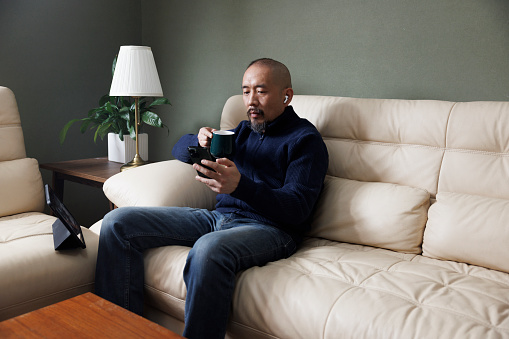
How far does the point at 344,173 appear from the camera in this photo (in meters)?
1.98

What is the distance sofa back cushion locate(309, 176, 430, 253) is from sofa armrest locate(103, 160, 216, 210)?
1.71 feet

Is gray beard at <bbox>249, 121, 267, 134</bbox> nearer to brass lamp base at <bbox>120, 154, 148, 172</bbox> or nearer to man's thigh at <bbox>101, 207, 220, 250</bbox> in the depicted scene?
man's thigh at <bbox>101, 207, 220, 250</bbox>

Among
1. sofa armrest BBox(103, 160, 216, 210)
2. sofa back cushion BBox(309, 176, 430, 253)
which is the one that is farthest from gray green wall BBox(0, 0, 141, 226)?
sofa back cushion BBox(309, 176, 430, 253)

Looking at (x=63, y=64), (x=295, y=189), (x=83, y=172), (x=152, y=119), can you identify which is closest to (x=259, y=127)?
(x=295, y=189)

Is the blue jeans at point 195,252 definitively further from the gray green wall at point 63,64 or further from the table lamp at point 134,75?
the gray green wall at point 63,64

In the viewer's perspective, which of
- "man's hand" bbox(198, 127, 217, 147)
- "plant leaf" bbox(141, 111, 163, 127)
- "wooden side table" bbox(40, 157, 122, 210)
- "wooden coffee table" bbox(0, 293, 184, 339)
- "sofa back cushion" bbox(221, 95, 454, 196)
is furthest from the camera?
"plant leaf" bbox(141, 111, 163, 127)

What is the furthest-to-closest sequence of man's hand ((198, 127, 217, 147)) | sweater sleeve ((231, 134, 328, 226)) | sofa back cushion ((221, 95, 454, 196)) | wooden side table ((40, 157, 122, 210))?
wooden side table ((40, 157, 122, 210)) → man's hand ((198, 127, 217, 147)) → sofa back cushion ((221, 95, 454, 196)) → sweater sleeve ((231, 134, 328, 226))

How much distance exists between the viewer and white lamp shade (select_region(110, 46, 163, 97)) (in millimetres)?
2422

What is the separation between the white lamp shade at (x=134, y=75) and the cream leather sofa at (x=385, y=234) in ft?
1.69

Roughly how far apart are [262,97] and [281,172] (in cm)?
31

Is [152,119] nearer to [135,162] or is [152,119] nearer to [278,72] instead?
[135,162]

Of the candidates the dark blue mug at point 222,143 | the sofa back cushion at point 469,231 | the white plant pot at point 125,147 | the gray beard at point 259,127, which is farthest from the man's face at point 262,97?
the white plant pot at point 125,147

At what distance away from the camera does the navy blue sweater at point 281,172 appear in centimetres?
159

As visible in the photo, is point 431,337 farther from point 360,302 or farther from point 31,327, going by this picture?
point 31,327
